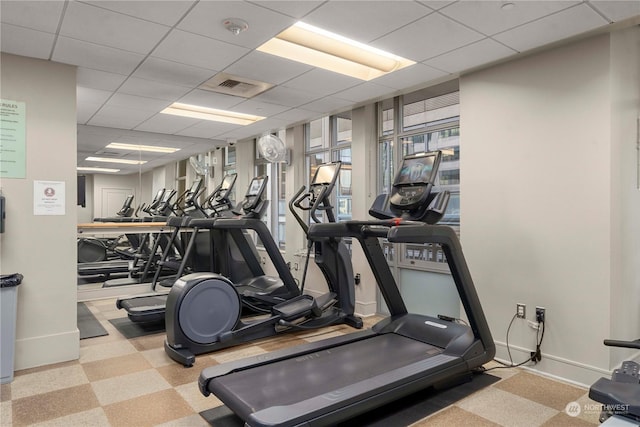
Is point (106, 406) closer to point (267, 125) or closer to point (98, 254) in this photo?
point (267, 125)

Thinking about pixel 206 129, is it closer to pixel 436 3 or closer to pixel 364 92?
pixel 364 92

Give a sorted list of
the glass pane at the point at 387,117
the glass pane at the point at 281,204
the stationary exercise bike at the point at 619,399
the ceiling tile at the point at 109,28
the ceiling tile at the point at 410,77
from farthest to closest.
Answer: the glass pane at the point at 281,204, the glass pane at the point at 387,117, the ceiling tile at the point at 410,77, the ceiling tile at the point at 109,28, the stationary exercise bike at the point at 619,399

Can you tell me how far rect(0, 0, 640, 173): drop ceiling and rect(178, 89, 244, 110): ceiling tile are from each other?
0.02 metres

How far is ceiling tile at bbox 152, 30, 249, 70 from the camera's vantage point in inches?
121

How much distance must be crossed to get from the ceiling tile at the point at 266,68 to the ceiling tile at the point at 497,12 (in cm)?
146

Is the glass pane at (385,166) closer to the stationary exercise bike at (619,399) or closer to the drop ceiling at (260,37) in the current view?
the drop ceiling at (260,37)

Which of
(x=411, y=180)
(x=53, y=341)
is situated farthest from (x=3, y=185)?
(x=411, y=180)

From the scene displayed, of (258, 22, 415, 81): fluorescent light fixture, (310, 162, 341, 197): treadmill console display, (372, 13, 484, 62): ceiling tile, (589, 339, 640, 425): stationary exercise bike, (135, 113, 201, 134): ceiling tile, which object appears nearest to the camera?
(589, 339, 640, 425): stationary exercise bike

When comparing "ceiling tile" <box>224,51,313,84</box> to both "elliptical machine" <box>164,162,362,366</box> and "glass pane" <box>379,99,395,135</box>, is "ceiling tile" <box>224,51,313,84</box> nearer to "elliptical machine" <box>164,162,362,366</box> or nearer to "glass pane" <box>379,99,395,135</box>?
"elliptical machine" <box>164,162,362,366</box>

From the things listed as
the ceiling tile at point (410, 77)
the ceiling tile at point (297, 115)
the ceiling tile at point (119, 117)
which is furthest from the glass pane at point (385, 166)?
the ceiling tile at point (119, 117)

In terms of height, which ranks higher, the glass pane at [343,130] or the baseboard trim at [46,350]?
the glass pane at [343,130]

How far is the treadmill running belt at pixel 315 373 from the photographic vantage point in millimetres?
2352

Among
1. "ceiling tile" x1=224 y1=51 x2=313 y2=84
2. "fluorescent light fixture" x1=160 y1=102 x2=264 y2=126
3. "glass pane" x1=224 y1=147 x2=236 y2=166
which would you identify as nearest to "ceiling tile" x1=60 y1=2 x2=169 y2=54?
"ceiling tile" x1=224 y1=51 x2=313 y2=84

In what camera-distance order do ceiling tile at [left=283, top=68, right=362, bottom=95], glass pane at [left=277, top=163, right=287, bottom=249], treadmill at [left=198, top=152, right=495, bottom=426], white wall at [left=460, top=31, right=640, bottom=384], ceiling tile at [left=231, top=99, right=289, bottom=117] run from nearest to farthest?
treadmill at [left=198, top=152, right=495, bottom=426] → white wall at [left=460, top=31, right=640, bottom=384] → ceiling tile at [left=283, top=68, right=362, bottom=95] → ceiling tile at [left=231, top=99, right=289, bottom=117] → glass pane at [left=277, top=163, right=287, bottom=249]
